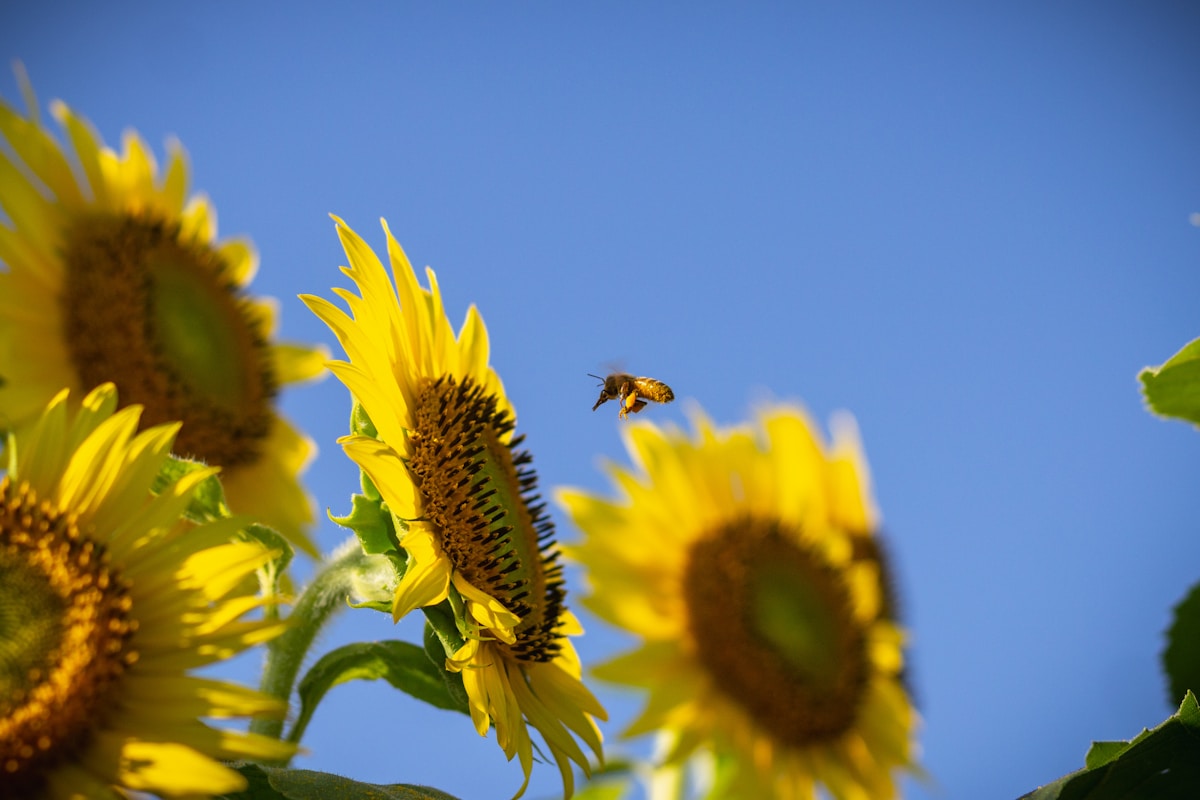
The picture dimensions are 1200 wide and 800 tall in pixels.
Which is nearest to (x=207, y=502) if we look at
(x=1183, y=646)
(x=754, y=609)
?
(x=1183, y=646)

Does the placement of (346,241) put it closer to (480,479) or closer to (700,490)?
(480,479)

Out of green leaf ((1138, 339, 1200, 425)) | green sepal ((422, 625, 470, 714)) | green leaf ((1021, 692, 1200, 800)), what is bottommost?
green leaf ((1021, 692, 1200, 800))

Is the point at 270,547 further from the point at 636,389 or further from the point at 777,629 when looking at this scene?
the point at 777,629

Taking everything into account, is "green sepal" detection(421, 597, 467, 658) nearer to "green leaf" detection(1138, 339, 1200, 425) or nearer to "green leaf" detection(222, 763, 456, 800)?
"green leaf" detection(222, 763, 456, 800)

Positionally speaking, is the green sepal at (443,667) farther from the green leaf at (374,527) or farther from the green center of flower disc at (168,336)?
the green center of flower disc at (168,336)

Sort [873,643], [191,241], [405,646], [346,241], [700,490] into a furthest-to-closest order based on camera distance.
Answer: [873,643] → [700,490] → [191,241] → [405,646] → [346,241]

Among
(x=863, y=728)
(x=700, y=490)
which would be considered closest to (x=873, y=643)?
(x=863, y=728)

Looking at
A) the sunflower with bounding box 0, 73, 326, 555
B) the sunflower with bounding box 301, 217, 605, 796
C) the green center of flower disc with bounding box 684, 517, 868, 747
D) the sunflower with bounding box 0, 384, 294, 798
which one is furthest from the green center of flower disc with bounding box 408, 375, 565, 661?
the green center of flower disc with bounding box 684, 517, 868, 747
